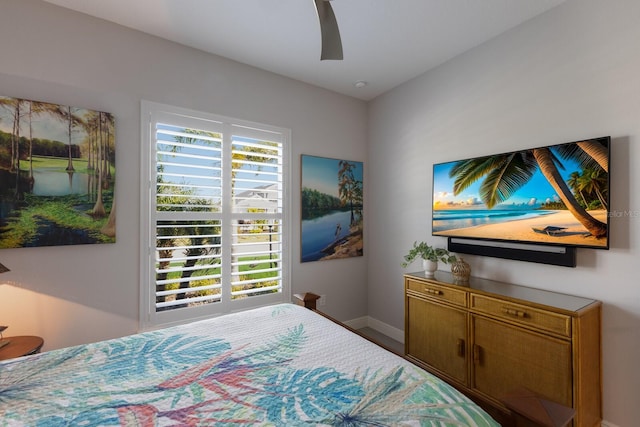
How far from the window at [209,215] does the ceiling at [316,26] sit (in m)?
0.62

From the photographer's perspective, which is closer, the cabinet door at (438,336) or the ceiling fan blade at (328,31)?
the ceiling fan blade at (328,31)

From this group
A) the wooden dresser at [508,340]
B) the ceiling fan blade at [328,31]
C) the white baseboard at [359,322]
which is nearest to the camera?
the ceiling fan blade at [328,31]

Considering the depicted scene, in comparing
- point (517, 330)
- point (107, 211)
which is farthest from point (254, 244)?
point (517, 330)

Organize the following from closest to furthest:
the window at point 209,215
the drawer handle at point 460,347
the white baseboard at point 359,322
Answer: the drawer handle at point 460,347, the window at point 209,215, the white baseboard at point 359,322

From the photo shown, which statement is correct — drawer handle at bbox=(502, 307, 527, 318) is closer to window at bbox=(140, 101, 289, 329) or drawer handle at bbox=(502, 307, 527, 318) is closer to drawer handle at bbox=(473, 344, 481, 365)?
drawer handle at bbox=(473, 344, 481, 365)

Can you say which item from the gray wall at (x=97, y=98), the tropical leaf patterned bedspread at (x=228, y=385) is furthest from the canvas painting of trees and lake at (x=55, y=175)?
the tropical leaf patterned bedspread at (x=228, y=385)

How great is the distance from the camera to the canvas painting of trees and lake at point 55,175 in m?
1.92

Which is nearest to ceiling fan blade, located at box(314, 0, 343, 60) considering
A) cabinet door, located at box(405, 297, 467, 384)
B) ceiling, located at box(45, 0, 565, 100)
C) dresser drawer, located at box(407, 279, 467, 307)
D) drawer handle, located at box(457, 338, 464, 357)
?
ceiling, located at box(45, 0, 565, 100)

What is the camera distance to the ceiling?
2.08 m

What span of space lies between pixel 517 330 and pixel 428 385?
1.17m

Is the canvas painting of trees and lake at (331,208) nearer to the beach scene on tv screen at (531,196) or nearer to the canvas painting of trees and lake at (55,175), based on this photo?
the beach scene on tv screen at (531,196)

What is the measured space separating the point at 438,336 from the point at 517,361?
59 centimetres

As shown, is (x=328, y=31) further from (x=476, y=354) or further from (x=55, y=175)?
(x=476, y=354)

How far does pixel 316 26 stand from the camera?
90.1 inches
